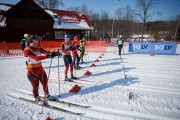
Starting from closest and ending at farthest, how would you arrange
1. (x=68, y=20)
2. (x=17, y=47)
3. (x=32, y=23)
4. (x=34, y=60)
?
(x=34, y=60) → (x=17, y=47) → (x=32, y=23) → (x=68, y=20)

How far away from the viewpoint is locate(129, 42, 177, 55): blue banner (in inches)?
601

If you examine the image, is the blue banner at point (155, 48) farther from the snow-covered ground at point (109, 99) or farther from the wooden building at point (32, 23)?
the wooden building at point (32, 23)

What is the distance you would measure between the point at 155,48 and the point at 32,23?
2072 cm

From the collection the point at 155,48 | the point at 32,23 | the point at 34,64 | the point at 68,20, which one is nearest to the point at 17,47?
the point at 32,23

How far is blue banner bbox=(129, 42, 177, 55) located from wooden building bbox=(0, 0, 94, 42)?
1648 centimetres

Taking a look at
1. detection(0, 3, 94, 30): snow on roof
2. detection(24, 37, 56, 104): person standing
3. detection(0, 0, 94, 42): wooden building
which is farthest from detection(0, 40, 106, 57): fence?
detection(24, 37, 56, 104): person standing

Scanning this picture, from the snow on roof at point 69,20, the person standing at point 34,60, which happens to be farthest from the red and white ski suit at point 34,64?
the snow on roof at point 69,20

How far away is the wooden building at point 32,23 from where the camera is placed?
23453 mm

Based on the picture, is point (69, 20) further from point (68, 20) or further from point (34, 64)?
point (34, 64)

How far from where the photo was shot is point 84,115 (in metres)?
3.95

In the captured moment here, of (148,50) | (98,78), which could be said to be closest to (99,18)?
(148,50)

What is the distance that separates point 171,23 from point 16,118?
75.6 metres

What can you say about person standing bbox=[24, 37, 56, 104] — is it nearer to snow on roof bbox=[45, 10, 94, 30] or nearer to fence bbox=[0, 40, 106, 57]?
fence bbox=[0, 40, 106, 57]

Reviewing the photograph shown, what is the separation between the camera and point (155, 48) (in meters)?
15.8
